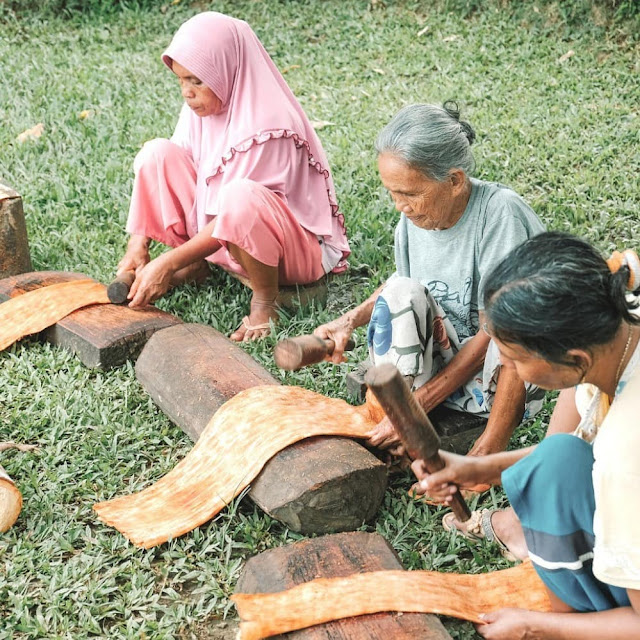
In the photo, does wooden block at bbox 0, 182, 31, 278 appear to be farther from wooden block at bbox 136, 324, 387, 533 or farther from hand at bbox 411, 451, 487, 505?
hand at bbox 411, 451, 487, 505

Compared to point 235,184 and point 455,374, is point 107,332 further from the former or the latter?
point 455,374

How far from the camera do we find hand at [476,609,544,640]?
2094 mm

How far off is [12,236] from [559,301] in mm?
3141

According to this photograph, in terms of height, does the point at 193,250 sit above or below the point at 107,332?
above

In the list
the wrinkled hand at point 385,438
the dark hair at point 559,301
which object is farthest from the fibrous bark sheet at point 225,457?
the dark hair at point 559,301

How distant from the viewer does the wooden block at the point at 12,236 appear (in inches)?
162

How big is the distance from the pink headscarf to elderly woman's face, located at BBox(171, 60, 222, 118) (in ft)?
0.09

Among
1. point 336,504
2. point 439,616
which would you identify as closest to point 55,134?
point 336,504

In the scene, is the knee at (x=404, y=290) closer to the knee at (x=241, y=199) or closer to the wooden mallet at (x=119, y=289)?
the knee at (x=241, y=199)

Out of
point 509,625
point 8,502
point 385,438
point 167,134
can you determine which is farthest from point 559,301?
point 167,134

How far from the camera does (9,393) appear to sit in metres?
3.39

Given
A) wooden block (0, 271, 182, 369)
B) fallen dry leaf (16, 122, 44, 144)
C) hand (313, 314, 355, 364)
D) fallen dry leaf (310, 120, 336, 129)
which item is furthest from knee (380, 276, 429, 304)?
fallen dry leaf (16, 122, 44, 144)

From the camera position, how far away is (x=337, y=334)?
287 cm

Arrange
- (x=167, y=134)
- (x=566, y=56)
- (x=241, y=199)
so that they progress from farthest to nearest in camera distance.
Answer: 1. (x=566, y=56)
2. (x=167, y=134)
3. (x=241, y=199)
